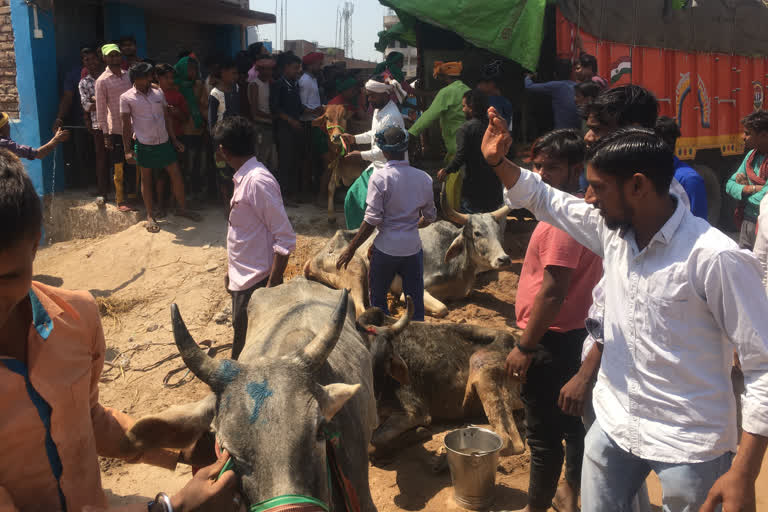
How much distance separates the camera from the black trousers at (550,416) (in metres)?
3.50

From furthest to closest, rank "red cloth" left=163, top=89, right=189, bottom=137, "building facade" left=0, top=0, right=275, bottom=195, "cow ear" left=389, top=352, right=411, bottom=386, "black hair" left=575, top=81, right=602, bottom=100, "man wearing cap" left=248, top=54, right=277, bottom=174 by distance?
1. "man wearing cap" left=248, top=54, right=277, bottom=174
2. "building facade" left=0, top=0, right=275, bottom=195
3. "red cloth" left=163, top=89, right=189, bottom=137
4. "black hair" left=575, top=81, right=602, bottom=100
5. "cow ear" left=389, top=352, right=411, bottom=386

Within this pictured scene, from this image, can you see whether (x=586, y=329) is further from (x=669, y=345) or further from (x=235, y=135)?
(x=235, y=135)

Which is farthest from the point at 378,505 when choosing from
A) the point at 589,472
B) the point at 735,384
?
the point at 735,384

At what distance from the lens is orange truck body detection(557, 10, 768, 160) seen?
943cm

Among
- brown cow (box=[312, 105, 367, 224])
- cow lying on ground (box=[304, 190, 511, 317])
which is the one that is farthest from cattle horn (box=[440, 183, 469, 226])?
brown cow (box=[312, 105, 367, 224])

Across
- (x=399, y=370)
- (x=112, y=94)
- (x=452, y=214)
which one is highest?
(x=112, y=94)

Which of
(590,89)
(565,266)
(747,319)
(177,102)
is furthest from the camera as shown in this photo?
(177,102)

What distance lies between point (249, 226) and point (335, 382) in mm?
1726

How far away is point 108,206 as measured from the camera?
32.4 feet

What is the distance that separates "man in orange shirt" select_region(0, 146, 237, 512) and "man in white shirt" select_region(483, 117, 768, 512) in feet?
4.86

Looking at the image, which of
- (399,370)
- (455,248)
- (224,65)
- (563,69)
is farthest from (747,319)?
(224,65)

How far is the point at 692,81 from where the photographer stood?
10875 millimetres

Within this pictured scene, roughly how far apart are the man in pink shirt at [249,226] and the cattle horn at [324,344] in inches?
70.2

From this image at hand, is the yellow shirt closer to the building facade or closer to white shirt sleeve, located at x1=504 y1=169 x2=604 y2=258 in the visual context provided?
white shirt sleeve, located at x1=504 y1=169 x2=604 y2=258
